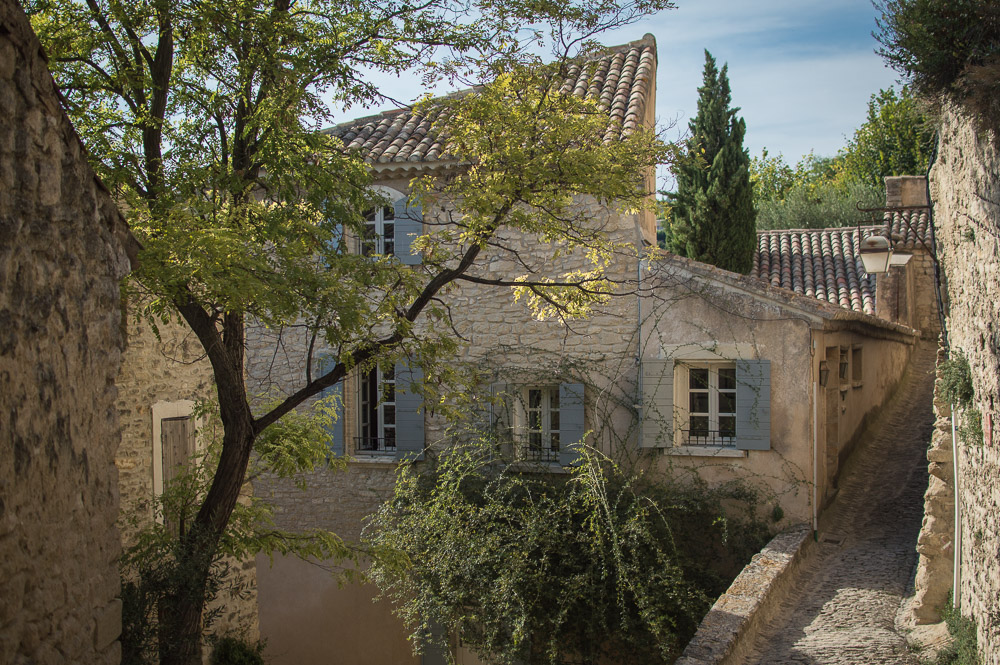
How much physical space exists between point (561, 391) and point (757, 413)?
8.26 ft

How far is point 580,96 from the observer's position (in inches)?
420

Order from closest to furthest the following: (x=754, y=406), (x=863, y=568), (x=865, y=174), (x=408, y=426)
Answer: (x=863, y=568) → (x=754, y=406) → (x=408, y=426) → (x=865, y=174)

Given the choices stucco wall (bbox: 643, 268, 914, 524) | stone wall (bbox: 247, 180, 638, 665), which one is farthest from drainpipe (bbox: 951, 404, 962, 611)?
stone wall (bbox: 247, 180, 638, 665)

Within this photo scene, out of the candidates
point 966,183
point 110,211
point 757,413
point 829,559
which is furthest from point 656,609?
point 110,211

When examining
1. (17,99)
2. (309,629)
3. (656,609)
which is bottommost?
(309,629)

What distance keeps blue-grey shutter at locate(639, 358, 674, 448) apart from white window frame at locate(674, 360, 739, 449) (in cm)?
13

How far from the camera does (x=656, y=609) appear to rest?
8117 mm

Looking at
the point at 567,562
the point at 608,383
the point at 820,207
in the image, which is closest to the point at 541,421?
the point at 608,383

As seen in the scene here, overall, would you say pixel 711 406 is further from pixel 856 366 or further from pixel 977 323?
pixel 977 323

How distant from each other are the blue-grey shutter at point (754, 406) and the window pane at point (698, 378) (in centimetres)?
66

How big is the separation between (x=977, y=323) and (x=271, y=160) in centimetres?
515

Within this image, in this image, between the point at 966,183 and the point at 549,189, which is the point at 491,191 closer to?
the point at 549,189

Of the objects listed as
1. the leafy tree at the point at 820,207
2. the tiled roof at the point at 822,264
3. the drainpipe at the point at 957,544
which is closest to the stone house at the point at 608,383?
the tiled roof at the point at 822,264

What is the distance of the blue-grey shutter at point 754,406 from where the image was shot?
1005cm
